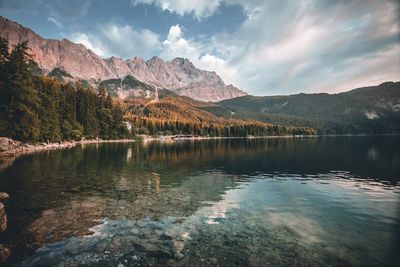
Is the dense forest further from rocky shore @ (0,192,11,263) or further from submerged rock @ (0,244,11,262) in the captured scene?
submerged rock @ (0,244,11,262)

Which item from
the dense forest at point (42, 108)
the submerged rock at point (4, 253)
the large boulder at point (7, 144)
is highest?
the dense forest at point (42, 108)

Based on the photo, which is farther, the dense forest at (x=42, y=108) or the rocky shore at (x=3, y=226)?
the dense forest at (x=42, y=108)

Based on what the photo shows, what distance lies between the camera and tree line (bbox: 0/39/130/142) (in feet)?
208

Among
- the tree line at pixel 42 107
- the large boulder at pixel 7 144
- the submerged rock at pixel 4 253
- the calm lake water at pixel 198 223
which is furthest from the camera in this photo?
the tree line at pixel 42 107

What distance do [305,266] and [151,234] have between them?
9.47m

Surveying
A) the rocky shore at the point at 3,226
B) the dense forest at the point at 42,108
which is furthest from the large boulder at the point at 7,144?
the rocky shore at the point at 3,226

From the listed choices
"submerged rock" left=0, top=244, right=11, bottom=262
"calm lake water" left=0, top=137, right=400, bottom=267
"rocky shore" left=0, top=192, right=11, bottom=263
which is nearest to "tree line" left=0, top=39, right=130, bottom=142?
"calm lake water" left=0, top=137, right=400, bottom=267

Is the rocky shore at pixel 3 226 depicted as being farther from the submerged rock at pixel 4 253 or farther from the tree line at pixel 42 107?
the tree line at pixel 42 107

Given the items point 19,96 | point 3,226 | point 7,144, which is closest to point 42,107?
point 19,96

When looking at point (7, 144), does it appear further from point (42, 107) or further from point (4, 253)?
point (4, 253)

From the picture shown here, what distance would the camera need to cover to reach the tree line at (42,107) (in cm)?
6325

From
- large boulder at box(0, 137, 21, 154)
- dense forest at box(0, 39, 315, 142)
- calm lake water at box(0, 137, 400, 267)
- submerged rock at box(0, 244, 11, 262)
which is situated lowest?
calm lake water at box(0, 137, 400, 267)

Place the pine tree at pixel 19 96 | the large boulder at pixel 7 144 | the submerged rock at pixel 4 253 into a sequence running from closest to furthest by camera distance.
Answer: the submerged rock at pixel 4 253, the large boulder at pixel 7 144, the pine tree at pixel 19 96

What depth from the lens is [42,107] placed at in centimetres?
8125
